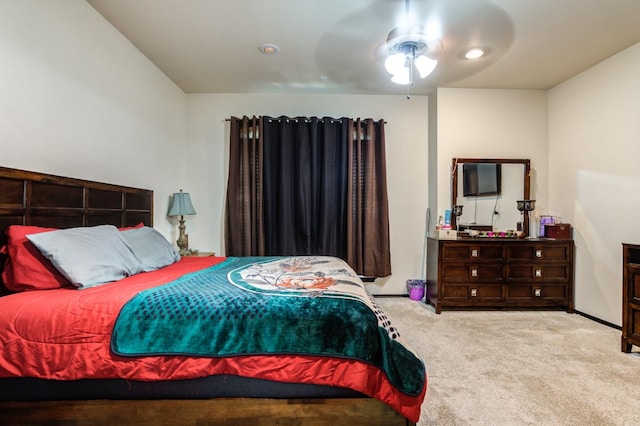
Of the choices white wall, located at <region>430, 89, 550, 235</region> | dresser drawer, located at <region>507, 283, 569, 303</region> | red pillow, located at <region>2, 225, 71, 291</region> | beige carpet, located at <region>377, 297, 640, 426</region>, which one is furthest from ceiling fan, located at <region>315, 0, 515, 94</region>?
red pillow, located at <region>2, 225, 71, 291</region>

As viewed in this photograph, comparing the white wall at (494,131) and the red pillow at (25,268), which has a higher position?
the white wall at (494,131)

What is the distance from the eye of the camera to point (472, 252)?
11.2 feet

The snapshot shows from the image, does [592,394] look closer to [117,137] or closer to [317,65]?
[317,65]

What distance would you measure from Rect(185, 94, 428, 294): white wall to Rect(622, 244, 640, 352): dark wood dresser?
197cm

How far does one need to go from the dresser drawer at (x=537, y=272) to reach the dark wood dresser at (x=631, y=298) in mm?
987

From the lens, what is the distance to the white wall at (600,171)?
2.88 metres

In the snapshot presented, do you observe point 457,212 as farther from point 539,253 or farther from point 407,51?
point 407,51

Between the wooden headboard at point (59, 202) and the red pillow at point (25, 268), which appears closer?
the red pillow at point (25, 268)

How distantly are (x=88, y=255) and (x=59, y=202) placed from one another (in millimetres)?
617

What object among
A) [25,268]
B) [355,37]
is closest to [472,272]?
[355,37]

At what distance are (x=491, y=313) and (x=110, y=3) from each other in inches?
174

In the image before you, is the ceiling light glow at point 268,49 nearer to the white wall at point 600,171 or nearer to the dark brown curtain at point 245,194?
the dark brown curtain at point 245,194

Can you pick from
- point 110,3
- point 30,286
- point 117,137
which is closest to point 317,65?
point 110,3

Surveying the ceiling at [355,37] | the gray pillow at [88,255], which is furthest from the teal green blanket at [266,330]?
the ceiling at [355,37]
